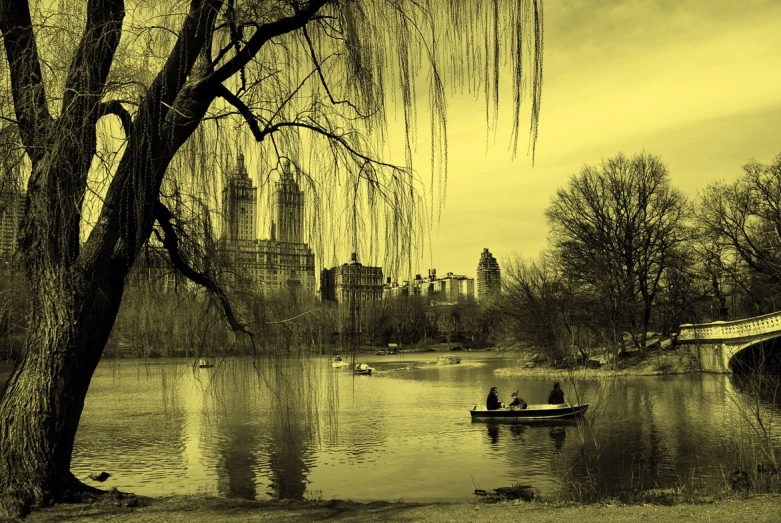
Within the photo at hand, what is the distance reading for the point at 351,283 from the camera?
7.82 m

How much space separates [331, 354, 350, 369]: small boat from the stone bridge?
3124cm

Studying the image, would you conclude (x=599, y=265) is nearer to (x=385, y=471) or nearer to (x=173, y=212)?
(x=385, y=471)

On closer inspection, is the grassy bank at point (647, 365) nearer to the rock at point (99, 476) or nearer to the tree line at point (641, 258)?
A: the tree line at point (641, 258)

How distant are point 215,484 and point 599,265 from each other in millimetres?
32555

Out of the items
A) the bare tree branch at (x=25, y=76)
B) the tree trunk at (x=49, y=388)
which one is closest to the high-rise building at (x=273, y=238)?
the tree trunk at (x=49, y=388)

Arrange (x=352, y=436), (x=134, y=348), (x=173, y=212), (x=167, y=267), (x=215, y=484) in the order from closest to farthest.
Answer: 1. (x=173, y=212)
2. (x=167, y=267)
3. (x=134, y=348)
4. (x=215, y=484)
5. (x=352, y=436)

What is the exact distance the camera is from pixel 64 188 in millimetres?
6797

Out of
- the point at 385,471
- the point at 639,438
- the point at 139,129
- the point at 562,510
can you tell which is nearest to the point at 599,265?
the point at 639,438

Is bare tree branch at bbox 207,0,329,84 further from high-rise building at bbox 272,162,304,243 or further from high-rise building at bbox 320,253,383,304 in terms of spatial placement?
A: high-rise building at bbox 320,253,383,304

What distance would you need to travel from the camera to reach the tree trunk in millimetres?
6883

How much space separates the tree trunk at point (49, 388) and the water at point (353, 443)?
6.56 ft

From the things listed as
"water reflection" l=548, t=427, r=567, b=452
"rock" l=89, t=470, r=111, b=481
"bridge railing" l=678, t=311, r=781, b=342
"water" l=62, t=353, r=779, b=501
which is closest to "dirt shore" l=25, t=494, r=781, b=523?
"water" l=62, t=353, r=779, b=501

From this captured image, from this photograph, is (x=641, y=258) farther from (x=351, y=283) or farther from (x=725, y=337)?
(x=351, y=283)

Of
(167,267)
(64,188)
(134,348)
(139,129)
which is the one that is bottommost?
(134,348)
